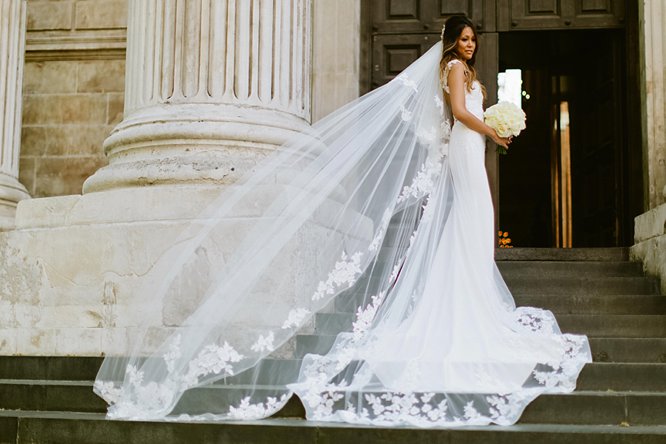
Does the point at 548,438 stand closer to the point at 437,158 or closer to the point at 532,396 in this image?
the point at 532,396

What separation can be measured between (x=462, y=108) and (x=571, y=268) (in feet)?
7.46

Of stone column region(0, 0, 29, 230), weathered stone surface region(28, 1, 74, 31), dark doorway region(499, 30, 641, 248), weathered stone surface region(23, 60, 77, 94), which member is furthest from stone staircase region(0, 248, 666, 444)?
weathered stone surface region(28, 1, 74, 31)

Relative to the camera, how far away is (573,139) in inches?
566

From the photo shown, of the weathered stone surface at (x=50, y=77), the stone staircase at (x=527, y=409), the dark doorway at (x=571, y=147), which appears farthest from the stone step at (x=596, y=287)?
the weathered stone surface at (x=50, y=77)

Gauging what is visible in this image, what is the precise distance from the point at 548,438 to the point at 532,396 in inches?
17.4

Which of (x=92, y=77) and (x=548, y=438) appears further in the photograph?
(x=92, y=77)

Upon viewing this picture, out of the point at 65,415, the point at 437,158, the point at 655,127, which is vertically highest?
the point at 655,127

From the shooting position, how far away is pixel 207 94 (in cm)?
692

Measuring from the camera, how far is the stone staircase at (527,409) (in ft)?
15.5

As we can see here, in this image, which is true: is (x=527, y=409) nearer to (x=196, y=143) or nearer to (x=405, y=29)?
(x=196, y=143)

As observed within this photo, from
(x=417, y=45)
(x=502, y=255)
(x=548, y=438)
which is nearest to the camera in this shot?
(x=548, y=438)

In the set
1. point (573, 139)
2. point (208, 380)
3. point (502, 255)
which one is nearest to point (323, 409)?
point (208, 380)

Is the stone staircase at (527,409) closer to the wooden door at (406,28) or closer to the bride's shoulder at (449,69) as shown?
the bride's shoulder at (449,69)

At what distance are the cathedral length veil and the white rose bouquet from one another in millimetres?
458
